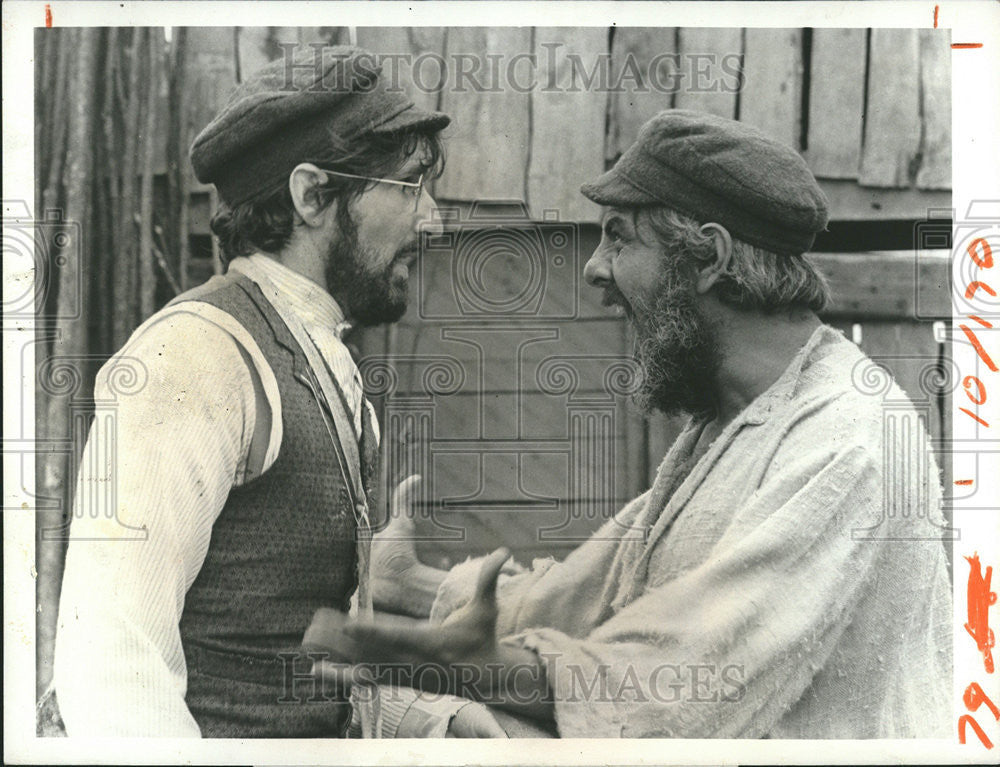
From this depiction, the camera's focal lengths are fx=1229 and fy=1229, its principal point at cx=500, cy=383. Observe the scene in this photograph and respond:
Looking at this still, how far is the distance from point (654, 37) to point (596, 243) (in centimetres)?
64

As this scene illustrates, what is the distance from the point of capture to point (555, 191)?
3.61 m

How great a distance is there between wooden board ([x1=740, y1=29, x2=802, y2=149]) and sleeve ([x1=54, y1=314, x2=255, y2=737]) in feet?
5.43

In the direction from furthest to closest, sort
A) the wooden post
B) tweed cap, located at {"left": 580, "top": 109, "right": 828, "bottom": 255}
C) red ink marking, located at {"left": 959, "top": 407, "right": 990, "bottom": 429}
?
red ink marking, located at {"left": 959, "top": 407, "right": 990, "bottom": 429}
the wooden post
tweed cap, located at {"left": 580, "top": 109, "right": 828, "bottom": 255}

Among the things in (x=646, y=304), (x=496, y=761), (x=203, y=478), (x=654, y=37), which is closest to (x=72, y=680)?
(x=203, y=478)

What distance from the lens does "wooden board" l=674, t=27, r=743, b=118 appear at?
142 inches

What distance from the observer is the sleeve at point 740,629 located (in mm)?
3287

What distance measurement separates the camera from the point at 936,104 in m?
3.66

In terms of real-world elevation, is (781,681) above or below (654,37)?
below

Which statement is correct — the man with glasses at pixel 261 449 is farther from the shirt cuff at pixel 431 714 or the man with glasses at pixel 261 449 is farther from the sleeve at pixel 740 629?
the sleeve at pixel 740 629

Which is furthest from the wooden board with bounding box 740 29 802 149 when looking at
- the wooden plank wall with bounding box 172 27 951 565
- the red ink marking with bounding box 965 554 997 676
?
the red ink marking with bounding box 965 554 997 676

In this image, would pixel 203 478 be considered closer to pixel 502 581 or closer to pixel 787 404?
pixel 502 581

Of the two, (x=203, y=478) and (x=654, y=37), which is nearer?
(x=203, y=478)

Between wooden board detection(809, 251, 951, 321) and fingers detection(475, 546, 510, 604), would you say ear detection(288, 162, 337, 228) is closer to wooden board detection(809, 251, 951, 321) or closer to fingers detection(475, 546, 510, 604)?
fingers detection(475, 546, 510, 604)

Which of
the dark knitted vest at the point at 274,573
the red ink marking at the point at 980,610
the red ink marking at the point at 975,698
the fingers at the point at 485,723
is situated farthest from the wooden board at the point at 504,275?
the red ink marking at the point at 975,698
